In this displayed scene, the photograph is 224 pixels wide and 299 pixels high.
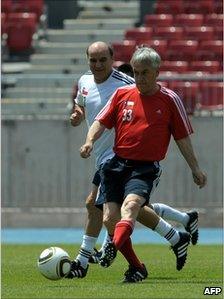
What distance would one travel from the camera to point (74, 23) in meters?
32.2

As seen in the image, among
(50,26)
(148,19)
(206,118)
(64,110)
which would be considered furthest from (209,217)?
(50,26)

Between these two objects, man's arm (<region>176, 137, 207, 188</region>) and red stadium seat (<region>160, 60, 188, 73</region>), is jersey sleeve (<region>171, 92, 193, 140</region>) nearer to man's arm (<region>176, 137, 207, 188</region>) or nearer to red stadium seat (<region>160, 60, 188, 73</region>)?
man's arm (<region>176, 137, 207, 188</region>)

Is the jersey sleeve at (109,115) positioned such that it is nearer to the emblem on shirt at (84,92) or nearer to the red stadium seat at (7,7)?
the emblem on shirt at (84,92)

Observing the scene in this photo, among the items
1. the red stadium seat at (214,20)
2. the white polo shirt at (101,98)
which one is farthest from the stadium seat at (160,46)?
the white polo shirt at (101,98)

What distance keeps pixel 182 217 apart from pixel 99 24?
18.3m

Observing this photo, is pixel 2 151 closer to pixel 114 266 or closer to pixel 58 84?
pixel 58 84

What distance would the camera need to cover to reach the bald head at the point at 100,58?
42.1 ft

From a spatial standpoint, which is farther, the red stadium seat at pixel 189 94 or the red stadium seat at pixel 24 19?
the red stadium seat at pixel 24 19

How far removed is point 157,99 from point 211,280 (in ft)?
5.94

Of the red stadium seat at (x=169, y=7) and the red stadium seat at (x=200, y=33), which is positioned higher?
the red stadium seat at (x=169, y=7)

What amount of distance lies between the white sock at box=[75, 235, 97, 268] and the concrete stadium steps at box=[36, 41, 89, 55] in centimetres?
1779

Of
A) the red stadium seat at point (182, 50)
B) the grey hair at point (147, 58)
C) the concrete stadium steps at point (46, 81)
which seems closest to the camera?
the grey hair at point (147, 58)

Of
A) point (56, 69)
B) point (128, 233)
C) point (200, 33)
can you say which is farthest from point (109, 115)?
point (56, 69)

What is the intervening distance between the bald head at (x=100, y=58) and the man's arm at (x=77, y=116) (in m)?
0.46
